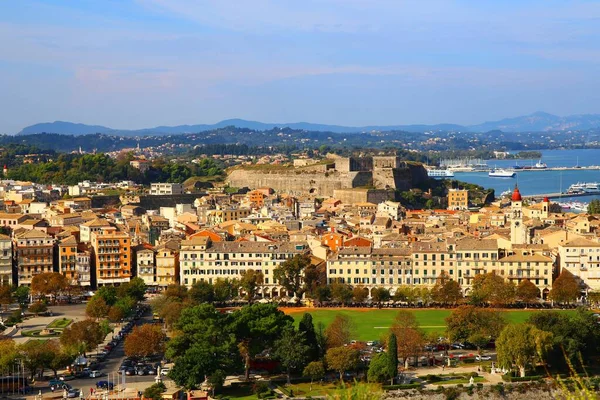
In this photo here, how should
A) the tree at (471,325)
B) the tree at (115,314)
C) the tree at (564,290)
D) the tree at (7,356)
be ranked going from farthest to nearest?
the tree at (564,290) → the tree at (115,314) → the tree at (471,325) → the tree at (7,356)

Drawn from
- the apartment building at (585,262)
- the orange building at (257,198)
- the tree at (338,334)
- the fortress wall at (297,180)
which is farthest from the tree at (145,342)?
the fortress wall at (297,180)

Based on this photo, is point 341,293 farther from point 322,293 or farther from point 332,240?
point 332,240

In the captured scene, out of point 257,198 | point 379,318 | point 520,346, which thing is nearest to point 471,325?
point 520,346

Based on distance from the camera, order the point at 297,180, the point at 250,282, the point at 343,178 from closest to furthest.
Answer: the point at 250,282 < the point at 343,178 < the point at 297,180

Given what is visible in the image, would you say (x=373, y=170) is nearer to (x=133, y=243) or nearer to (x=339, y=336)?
(x=133, y=243)

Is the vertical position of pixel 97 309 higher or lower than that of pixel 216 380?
higher

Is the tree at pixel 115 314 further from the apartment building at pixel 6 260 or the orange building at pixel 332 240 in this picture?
the orange building at pixel 332 240
